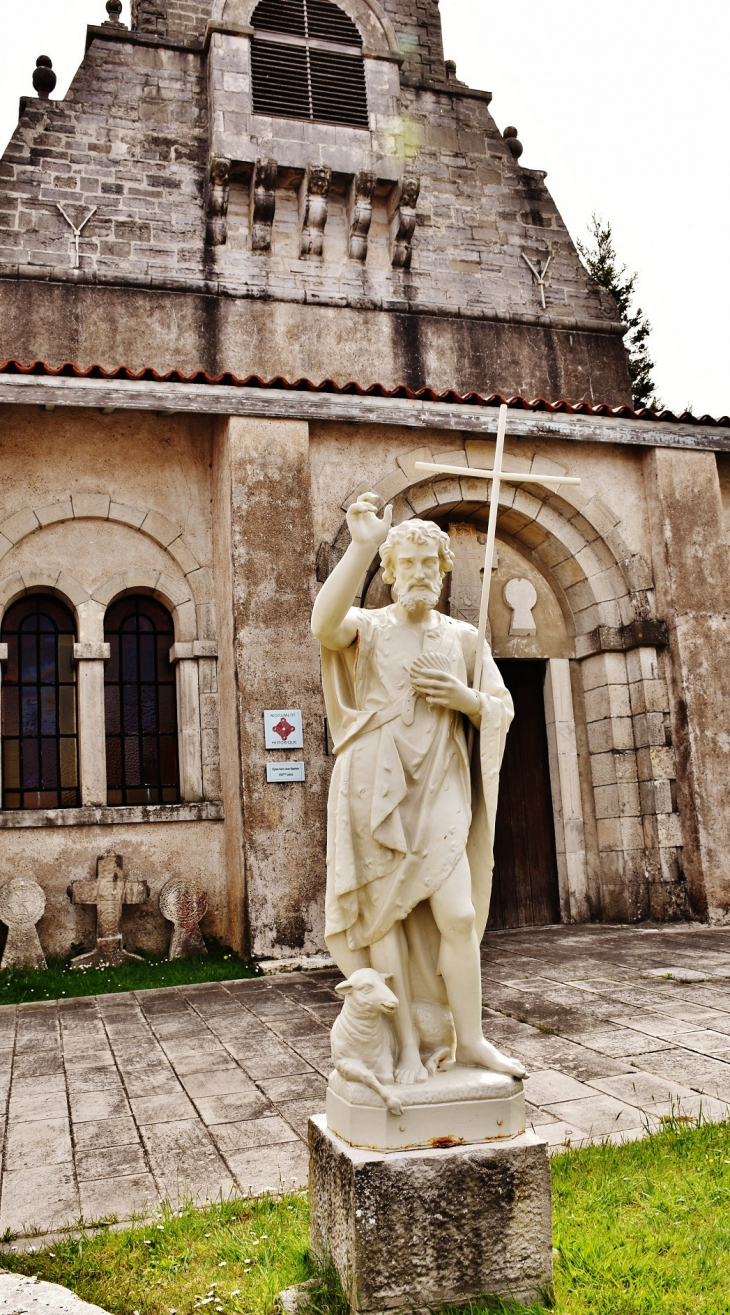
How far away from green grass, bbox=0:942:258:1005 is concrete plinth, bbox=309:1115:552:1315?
5.12 meters

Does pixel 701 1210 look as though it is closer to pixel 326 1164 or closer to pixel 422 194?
pixel 326 1164

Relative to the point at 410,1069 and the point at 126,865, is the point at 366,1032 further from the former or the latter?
the point at 126,865

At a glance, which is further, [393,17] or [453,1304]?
[393,17]

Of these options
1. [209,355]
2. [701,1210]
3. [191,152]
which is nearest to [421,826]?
[701,1210]

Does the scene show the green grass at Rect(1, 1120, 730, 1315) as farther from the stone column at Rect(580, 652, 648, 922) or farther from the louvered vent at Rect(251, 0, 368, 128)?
the louvered vent at Rect(251, 0, 368, 128)

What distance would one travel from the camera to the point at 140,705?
9.91 m

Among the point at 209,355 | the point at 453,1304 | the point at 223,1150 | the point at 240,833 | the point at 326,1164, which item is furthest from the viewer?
the point at 209,355

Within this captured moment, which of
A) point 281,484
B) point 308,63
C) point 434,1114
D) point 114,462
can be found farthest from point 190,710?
point 308,63

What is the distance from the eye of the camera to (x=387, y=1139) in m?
3.15

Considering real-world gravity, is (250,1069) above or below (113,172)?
below

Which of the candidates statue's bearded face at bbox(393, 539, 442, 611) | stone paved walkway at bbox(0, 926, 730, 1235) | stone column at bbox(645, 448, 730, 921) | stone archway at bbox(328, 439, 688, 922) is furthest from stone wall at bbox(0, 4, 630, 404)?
statue's bearded face at bbox(393, 539, 442, 611)

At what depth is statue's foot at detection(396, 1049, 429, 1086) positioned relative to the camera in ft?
10.8

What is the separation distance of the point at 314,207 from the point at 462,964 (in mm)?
10671

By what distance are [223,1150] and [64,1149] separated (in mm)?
743
